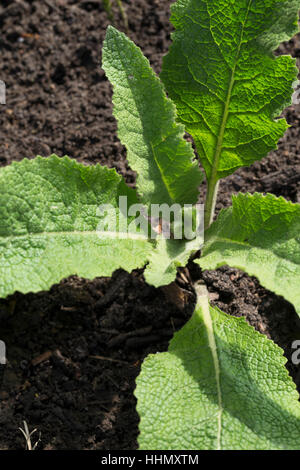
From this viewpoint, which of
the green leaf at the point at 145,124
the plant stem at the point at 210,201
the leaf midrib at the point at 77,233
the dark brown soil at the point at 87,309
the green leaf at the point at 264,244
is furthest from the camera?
the plant stem at the point at 210,201

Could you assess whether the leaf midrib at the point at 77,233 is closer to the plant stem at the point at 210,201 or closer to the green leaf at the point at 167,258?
the green leaf at the point at 167,258

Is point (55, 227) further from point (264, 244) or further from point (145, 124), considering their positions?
point (264, 244)

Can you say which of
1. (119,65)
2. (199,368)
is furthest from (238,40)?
(199,368)

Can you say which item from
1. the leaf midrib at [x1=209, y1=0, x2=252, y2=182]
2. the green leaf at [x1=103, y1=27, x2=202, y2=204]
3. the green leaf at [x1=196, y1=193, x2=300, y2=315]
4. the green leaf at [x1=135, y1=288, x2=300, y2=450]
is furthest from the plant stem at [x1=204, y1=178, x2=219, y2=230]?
the green leaf at [x1=135, y1=288, x2=300, y2=450]

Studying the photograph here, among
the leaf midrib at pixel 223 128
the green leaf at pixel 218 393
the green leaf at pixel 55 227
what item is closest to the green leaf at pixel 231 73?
the leaf midrib at pixel 223 128

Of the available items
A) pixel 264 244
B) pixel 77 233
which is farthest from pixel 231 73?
pixel 77 233

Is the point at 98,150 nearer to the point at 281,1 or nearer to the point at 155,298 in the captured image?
the point at 155,298

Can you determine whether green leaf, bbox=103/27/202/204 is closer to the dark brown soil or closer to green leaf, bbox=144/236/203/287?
green leaf, bbox=144/236/203/287

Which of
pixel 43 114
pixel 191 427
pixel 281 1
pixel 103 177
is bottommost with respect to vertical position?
pixel 191 427
